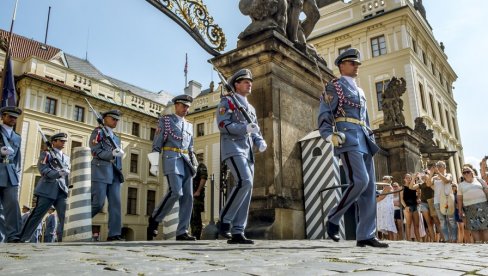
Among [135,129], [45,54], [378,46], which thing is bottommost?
[135,129]

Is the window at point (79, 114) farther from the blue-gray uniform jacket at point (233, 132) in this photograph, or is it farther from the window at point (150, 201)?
the blue-gray uniform jacket at point (233, 132)

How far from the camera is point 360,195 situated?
16.0 ft

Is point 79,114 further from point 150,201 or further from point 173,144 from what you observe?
point 173,144

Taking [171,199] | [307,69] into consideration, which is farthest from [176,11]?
[171,199]

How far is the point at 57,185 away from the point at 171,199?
2433 millimetres

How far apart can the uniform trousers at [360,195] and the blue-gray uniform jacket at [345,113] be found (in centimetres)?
15

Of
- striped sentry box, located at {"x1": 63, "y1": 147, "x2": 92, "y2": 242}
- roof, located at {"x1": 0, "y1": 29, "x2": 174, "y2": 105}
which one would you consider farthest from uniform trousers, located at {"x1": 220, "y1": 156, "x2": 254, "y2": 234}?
roof, located at {"x1": 0, "y1": 29, "x2": 174, "y2": 105}

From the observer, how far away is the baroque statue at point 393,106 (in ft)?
46.6

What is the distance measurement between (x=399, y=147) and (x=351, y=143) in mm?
9183

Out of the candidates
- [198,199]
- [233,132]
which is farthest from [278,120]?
[198,199]

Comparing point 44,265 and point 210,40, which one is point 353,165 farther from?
point 210,40

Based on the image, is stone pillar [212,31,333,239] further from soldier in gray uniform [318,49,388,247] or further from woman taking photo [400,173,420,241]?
woman taking photo [400,173,420,241]

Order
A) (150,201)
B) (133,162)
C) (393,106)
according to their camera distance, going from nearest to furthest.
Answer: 1. (393,106)
2. (133,162)
3. (150,201)

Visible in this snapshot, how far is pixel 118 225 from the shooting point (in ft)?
21.1
